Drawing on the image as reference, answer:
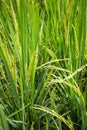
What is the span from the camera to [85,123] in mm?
754

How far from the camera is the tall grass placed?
736 mm

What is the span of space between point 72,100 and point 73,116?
0.22ft

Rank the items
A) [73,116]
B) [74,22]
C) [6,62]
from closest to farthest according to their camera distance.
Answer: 1. [6,62]
2. [73,116]
3. [74,22]

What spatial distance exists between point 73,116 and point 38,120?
127 millimetres

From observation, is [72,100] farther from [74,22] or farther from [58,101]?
[74,22]

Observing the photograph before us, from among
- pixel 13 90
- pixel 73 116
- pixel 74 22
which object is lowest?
pixel 73 116

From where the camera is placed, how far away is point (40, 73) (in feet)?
3.01

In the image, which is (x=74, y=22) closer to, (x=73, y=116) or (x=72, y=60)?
(x=72, y=60)

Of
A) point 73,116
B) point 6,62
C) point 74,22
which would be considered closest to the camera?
point 6,62

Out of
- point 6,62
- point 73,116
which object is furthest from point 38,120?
point 6,62

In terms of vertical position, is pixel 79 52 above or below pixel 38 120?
above

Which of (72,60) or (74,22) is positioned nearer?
(72,60)

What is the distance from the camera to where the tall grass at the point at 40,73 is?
0.74 meters

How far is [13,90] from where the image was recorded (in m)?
0.76
